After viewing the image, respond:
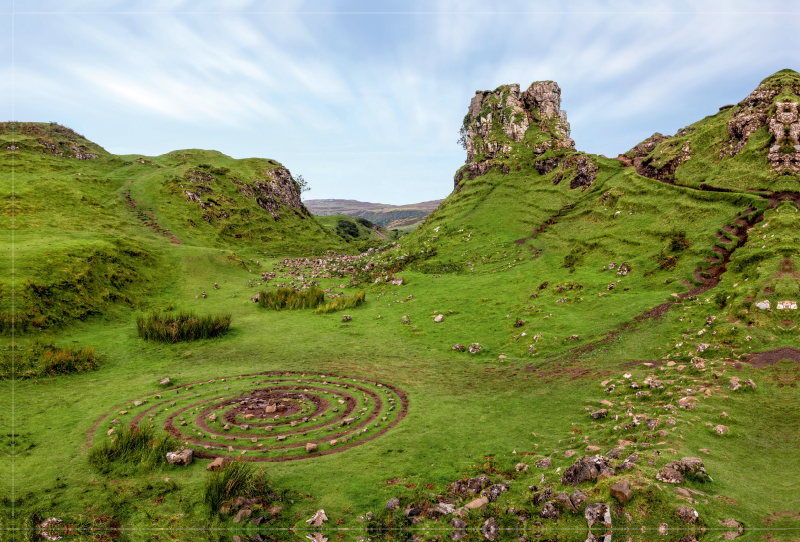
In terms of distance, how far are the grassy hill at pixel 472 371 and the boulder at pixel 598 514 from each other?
201mm

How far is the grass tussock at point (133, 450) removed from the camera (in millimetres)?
12133

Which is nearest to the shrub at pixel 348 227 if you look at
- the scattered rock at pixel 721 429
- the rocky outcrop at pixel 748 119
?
the rocky outcrop at pixel 748 119

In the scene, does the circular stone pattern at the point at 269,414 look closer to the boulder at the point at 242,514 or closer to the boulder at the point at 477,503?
the boulder at the point at 242,514

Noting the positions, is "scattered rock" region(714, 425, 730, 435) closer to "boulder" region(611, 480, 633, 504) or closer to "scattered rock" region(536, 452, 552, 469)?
"scattered rock" region(536, 452, 552, 469)

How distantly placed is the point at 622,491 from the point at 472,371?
14195mm

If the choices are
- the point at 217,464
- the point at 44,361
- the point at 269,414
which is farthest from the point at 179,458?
the point at 44,361

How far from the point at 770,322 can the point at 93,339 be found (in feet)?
130

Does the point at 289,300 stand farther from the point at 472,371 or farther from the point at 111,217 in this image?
the point at 111,217

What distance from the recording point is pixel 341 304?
37844mm

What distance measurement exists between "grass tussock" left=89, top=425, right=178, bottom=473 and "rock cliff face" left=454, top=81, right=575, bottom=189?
7312cm

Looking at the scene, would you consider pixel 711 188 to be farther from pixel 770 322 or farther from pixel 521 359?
pixel 521 359

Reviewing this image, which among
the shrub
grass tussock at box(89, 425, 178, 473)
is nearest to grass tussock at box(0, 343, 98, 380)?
grass tussock at box(89, 425, 178, 473)

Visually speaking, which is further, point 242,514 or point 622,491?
point 242,514

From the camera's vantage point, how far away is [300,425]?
1603 centimetres
